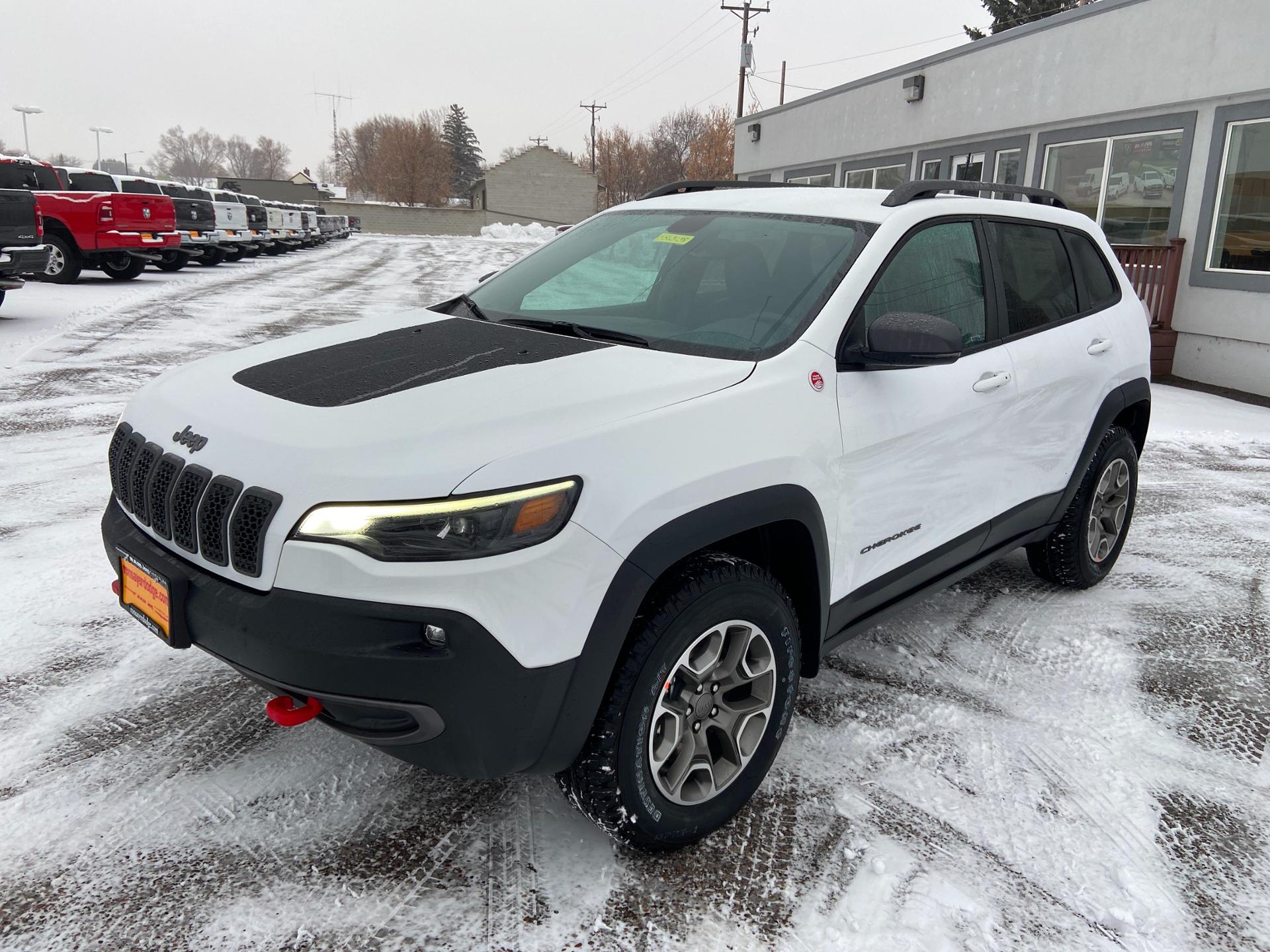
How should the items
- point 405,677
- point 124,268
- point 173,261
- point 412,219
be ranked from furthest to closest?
1. point 412,219
2. point 173,261
3. point 124,268
4. point 405,677

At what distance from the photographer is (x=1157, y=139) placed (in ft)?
38.5

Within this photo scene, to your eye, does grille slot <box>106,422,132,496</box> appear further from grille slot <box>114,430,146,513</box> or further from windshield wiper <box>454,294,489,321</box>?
windshield wiper <box>454,294,489,321</box>

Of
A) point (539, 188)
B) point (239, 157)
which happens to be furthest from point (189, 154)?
point (539, 188)

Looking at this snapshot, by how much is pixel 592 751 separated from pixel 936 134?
15710mm

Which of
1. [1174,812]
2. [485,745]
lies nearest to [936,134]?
[1174,812]

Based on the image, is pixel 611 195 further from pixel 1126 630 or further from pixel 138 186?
pixel 1126 630

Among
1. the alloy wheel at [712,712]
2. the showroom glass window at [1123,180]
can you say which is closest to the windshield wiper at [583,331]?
the alloy wheel at [712,712]

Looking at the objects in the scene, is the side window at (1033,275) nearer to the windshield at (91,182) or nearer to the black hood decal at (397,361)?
the black hood decal at (397,361)

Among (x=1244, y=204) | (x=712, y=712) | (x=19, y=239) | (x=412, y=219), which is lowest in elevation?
(x=712, y=712)

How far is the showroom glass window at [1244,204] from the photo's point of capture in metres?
10.3

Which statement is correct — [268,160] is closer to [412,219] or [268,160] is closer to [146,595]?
[412,219]

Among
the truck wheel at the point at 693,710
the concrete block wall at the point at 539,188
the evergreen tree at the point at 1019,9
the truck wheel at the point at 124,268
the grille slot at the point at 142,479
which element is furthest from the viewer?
the concrete block wall at the point at 539,188

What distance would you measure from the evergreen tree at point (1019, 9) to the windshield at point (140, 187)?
29873mm

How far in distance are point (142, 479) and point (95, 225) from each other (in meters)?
16.1
